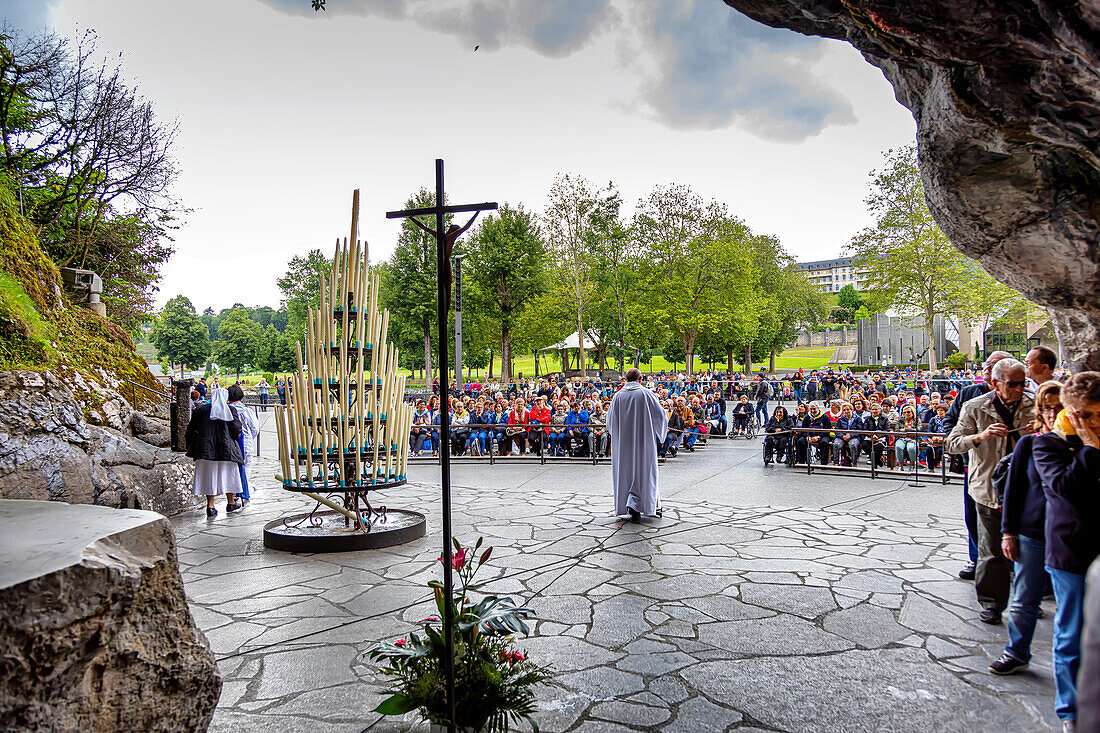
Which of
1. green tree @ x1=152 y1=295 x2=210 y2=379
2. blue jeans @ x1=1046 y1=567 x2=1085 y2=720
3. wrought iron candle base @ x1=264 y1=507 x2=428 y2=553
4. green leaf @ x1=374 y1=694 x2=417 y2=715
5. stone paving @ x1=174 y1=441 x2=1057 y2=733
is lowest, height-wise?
stone paving @ x1=174 y1=441 x2=1057 y2=733

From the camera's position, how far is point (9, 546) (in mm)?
2477

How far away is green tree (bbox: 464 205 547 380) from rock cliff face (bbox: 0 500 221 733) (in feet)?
110

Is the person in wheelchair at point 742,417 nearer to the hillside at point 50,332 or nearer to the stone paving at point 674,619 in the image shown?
the stone paving at point 674,619

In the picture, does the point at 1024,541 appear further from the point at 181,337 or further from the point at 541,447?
the point at 181,337

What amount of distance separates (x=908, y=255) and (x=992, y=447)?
28.8 m

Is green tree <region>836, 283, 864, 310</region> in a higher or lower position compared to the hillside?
higher

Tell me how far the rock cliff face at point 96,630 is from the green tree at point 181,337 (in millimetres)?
67275

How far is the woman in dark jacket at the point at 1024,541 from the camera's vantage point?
371 cm

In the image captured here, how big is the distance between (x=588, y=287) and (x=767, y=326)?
18.5 metres

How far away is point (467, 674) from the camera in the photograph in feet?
10.6

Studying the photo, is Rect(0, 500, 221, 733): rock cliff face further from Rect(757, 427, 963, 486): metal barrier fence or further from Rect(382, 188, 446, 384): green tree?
Rect(382, 188, 446, 384): green tree

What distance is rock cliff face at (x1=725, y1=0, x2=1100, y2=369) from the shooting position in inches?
141

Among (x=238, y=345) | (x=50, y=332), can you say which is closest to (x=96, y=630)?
(x=50, y=332)

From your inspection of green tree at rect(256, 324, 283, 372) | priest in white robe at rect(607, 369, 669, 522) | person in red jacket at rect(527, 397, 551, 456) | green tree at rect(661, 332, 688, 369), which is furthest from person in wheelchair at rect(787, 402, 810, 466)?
green tree at rect(256, 324, 283, 372)
